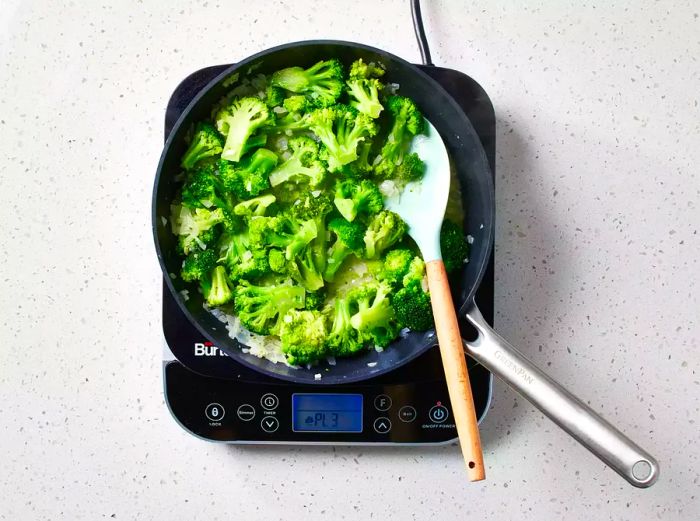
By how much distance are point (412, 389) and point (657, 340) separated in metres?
0.39

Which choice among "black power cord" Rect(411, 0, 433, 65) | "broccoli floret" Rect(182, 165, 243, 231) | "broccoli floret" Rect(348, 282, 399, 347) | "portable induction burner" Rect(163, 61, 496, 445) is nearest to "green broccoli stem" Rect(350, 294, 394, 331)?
"broccoli floret" Rect(348, 282, 399, 347)

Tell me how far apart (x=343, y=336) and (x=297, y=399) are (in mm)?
144

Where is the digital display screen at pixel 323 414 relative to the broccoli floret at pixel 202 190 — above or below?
below

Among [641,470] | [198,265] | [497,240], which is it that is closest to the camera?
[641,470]

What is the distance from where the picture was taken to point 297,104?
42.2 inches

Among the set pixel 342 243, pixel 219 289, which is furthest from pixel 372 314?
pixel 219 289

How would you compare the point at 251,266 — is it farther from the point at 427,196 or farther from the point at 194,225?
the point at 427,196

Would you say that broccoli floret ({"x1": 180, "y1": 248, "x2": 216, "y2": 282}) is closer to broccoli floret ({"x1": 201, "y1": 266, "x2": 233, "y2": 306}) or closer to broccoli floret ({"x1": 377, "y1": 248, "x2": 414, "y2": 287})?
broccoli floret ({"x1": 201, "y1": 266, "x2": 233, "y2": 306})

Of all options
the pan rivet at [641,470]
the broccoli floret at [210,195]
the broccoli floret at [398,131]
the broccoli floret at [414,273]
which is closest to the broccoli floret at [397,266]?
the broccoli floret at [414,273]

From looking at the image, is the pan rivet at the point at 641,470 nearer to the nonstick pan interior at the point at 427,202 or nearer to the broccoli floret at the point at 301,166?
the nonstick pan interior at the point at 427,202

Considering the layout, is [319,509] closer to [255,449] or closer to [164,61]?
[255,449]

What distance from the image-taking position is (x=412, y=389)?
112cm

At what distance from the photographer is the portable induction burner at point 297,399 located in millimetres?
1113

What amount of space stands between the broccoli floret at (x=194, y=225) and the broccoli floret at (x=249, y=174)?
0.13 feet
